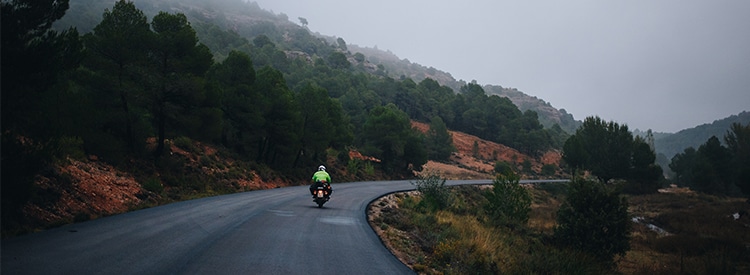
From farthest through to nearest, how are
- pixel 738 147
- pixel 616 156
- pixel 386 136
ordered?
pixel 738 147
pixel 616 156
pixel 386 136

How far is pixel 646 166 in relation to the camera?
6119 centimetres

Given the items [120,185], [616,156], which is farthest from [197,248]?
[616,156]

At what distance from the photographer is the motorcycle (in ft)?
55.5

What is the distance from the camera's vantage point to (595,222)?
16.7 meters

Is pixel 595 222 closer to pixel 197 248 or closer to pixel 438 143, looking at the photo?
pixel 197 248

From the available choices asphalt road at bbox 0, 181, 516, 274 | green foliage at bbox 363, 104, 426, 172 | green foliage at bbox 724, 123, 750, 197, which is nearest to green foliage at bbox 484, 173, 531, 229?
asphalt road at bbox 0, 181, 516, 274

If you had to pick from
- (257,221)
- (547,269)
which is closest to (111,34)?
(257,221)

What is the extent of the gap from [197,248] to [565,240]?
15.3 m

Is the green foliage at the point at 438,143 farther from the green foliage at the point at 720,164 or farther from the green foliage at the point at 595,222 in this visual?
the green foliage at the point at 595,222

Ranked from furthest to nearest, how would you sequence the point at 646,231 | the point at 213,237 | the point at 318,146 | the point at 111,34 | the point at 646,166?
the point at 646,166
the point at 318,146
the point at 646,231
the point at 111,34
the point at 213,237

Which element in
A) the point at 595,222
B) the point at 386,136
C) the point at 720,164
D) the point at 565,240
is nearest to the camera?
the point at 595,222

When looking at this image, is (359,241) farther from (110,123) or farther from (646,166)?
(646,166)

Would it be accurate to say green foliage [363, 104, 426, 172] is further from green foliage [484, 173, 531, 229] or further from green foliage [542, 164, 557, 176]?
green foliage [542, 164, 557, 176]

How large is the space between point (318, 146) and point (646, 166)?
165 ft
